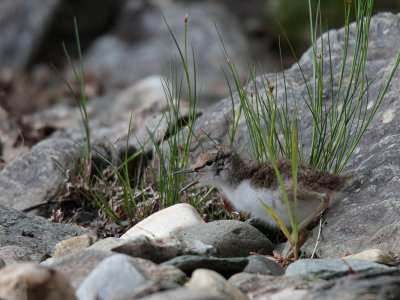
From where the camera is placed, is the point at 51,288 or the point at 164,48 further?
the point at 164,48

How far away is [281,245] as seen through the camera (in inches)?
134

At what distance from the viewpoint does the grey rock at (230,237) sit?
3076 mm

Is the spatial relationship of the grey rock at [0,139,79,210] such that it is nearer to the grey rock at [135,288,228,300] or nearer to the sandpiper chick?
the sandpiper chick

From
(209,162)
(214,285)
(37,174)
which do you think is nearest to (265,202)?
(209,162)

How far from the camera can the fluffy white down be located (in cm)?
307

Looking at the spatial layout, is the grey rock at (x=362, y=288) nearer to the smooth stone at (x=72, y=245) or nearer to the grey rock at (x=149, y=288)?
the grey rock at (x=149, y=288)

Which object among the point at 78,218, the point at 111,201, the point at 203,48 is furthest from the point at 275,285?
the point at 203,48

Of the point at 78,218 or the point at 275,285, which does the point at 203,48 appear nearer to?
the point at 78,218

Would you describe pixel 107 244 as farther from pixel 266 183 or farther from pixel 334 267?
pixel 334 267

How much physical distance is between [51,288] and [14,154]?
12.7ft

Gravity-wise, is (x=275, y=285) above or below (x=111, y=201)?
above

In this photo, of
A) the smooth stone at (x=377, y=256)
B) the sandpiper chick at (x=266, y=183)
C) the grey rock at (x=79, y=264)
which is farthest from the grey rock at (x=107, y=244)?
the smooth stone at (x=377, y=256)

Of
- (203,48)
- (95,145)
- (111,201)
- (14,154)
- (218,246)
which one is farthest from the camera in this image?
(203,48)

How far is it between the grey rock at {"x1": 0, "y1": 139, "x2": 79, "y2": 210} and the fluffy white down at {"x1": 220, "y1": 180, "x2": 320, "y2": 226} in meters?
1.57
